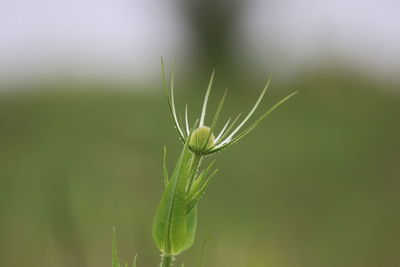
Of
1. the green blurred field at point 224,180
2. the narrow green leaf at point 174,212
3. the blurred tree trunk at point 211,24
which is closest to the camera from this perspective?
the narrow green leaf at point 174,212

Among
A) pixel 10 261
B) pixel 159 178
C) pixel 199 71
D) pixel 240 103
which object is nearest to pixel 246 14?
pixel 199 71

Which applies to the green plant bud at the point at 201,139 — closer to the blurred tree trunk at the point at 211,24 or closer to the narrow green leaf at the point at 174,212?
the narrow green leaf at the point at 174,212

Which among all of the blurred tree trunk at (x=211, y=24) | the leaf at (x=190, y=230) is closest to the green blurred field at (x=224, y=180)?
the leaf at (x=190, y=230)

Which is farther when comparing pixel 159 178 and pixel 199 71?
pixel 199 71

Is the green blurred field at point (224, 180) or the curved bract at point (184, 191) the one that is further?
the green blurred field at point (224, 180)

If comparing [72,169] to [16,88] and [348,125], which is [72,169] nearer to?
[348,125]

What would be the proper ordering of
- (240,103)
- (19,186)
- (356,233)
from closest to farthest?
(356,233)
(19,186)
(240,103)

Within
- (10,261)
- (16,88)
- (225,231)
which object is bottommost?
(10,261)
